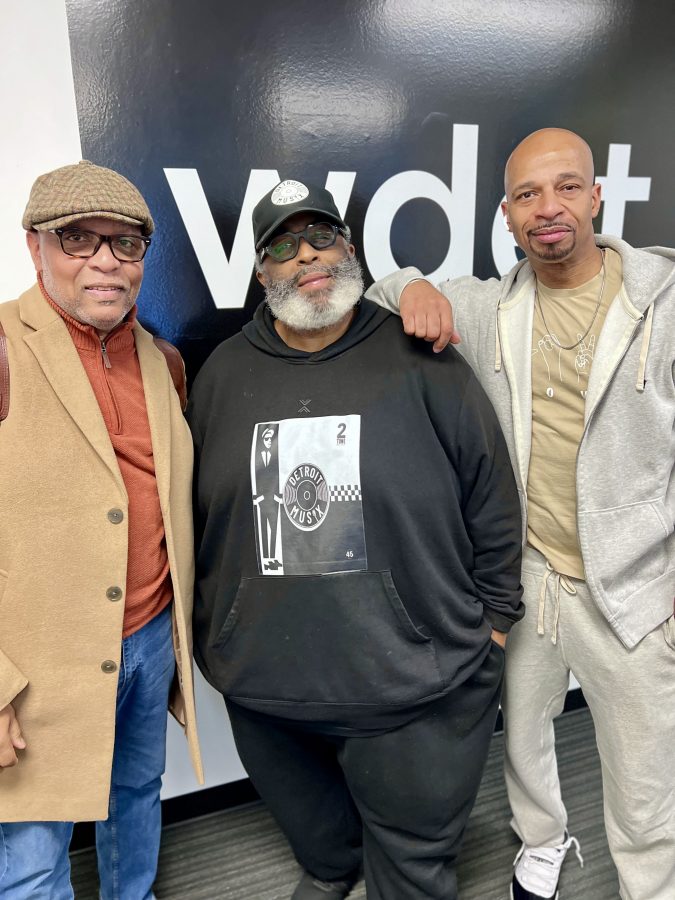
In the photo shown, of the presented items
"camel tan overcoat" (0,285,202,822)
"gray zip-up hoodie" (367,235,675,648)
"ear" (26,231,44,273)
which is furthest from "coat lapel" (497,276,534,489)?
"ear" (26,231,44,273)

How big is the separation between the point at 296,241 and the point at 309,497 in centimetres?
60

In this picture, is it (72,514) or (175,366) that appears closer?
(72,514)

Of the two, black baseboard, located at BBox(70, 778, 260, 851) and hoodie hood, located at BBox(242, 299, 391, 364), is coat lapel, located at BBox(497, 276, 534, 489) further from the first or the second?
black baseboard, located at BBox(70, 778, 260, 851)

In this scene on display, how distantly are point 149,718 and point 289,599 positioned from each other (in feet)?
1.65

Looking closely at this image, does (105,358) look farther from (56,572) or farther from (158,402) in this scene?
Answer: (56,572)

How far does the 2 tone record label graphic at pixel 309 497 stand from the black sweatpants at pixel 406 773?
41cm

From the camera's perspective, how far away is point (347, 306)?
147 cm

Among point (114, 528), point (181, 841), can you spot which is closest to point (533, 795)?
point (181, 841)

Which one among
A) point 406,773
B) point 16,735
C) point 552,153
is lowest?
point 406,773

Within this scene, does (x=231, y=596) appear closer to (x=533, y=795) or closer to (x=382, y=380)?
(x=382, y=380)

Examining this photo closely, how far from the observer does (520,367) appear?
156 centimetres

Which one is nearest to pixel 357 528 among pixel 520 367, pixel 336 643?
pixel 336 643

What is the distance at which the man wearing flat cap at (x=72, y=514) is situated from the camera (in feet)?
4.13

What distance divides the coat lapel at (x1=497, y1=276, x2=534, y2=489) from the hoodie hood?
30 centimetres
